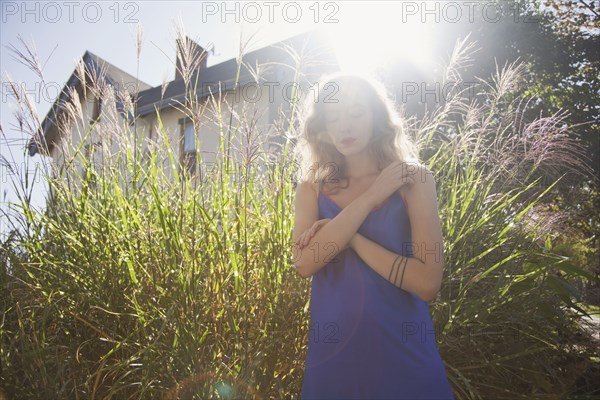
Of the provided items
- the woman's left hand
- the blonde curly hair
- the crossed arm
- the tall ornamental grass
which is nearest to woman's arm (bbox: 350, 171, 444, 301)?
the crossed arm

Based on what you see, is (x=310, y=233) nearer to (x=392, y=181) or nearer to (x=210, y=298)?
(x=392, y=181)

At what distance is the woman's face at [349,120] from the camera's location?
1.75 m

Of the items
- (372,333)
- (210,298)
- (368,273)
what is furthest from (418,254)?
(210,298)

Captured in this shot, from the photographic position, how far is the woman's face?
5.76 feet

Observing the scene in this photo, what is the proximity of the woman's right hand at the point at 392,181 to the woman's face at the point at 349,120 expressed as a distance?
21cm

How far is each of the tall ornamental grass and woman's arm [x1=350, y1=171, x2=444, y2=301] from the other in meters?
0.76

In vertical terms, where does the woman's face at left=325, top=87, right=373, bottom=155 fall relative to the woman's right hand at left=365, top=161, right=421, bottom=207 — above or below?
above

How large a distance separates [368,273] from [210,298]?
87 centimetres

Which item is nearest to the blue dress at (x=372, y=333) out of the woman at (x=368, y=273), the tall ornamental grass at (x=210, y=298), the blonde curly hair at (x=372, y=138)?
the woman at (x=368, y=273)

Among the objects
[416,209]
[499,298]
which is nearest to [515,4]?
[499,298]

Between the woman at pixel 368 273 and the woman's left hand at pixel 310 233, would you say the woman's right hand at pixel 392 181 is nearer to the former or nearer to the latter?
the woman at pixel 368 273

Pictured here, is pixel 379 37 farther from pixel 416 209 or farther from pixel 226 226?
pixel 416 209

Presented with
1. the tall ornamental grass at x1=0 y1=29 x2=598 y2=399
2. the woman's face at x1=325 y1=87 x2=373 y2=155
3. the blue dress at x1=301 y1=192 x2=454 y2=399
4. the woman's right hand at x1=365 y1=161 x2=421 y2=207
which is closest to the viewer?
the blue dress at x1=301 y1=192 x2=454 y2=399

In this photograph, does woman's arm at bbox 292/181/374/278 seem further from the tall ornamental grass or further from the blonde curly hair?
the tall ornamental grass
